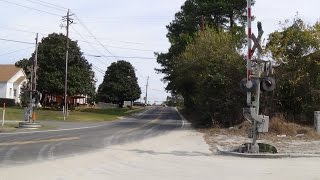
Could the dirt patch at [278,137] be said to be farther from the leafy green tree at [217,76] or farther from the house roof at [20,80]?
the house roof at [20,80]

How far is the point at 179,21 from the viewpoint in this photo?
65688mm

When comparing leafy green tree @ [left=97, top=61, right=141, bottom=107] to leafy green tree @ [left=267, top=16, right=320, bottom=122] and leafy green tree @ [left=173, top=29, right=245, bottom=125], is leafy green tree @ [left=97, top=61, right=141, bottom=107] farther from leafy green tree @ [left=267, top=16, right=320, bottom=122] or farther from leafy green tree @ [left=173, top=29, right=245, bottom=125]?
leafy green tree @ [left=267, top=16, right=320, bottom=122]

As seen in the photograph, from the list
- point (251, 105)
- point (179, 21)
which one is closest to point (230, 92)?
point (251, 105)

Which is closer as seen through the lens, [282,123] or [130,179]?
[130,179]

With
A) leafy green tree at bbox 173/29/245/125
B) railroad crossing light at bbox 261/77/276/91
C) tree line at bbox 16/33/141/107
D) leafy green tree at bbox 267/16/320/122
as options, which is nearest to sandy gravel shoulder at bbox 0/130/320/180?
railroad crossing light at bbox 261/77/276/91

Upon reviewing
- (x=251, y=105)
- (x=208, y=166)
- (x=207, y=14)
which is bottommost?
(x=208, y=166)

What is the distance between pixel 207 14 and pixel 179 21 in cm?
755

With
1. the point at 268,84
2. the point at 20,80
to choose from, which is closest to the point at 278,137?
the point at 268,84

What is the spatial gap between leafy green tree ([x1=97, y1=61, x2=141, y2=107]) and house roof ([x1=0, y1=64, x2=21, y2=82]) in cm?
3903

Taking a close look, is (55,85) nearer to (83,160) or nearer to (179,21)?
(179,21)

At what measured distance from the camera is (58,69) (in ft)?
239

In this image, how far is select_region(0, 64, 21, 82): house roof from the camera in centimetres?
8056

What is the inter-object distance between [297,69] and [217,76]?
19.0ft

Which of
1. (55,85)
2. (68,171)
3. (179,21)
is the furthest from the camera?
(55,85)
